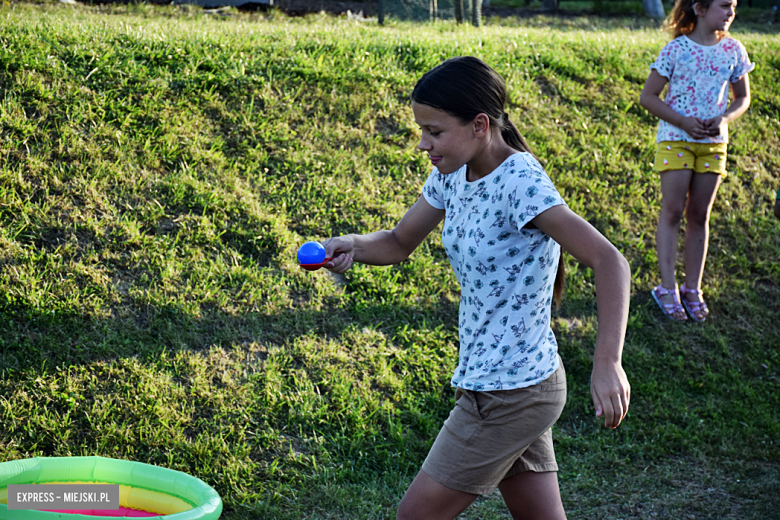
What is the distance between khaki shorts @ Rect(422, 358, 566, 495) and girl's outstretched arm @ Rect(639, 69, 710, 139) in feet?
11.0

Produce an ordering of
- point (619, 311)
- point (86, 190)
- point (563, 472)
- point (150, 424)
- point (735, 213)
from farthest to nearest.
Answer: point (735, 213) → point (86, 190) → point (563, 472) → point (150, 424) → point (619, 311)

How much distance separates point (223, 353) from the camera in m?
4.32

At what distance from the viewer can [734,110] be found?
5352mm

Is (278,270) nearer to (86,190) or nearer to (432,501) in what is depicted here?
(86,190)

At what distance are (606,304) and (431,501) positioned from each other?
87 cm

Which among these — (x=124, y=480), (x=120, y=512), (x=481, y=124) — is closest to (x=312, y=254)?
(x=481, y=124)

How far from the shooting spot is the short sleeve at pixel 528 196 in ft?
7.38

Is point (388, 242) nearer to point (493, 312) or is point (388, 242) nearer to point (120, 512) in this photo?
point (493, 312)

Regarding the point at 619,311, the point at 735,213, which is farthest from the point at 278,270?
the point at 735,213

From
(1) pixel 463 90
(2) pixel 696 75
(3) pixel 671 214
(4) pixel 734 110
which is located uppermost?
(1) pixel 463 90

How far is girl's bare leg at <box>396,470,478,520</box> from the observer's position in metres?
2.41

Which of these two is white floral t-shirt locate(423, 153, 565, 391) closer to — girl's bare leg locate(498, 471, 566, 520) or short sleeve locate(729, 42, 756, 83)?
girl's bare leg locate(498, 471, 566, 520)

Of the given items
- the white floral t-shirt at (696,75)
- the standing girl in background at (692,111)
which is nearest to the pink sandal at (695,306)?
the standing girl in background at (692,111)

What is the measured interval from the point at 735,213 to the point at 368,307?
3.53 metres
